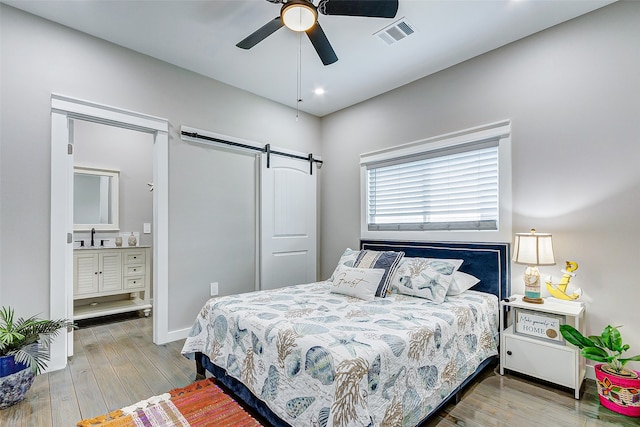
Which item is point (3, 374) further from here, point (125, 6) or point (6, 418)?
point (125, 6)

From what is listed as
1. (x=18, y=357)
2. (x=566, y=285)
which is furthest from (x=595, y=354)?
(x=18, y=357)

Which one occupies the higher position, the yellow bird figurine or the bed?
the yellow bird figurine

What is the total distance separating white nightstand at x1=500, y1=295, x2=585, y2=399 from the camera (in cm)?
217

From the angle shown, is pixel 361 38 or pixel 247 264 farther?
pixel 247 264

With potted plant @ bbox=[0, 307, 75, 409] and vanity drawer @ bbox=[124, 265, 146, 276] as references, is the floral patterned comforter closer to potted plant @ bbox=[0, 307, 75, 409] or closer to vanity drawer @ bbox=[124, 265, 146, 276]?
potted plant @ bbox=[0, 307, 75, 409]

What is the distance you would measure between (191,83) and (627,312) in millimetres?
4291

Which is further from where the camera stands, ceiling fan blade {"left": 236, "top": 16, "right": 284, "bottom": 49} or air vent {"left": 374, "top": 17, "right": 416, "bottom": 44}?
air vent {"left": 374, "top": 17, "right": 416, "bottom": 44}

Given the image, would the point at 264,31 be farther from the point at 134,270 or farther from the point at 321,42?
the point at 134,270

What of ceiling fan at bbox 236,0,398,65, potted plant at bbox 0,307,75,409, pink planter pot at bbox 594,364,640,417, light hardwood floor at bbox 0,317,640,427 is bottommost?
light hardwood floor at bbox 0,317,640,427

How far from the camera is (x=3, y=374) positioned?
1.94m

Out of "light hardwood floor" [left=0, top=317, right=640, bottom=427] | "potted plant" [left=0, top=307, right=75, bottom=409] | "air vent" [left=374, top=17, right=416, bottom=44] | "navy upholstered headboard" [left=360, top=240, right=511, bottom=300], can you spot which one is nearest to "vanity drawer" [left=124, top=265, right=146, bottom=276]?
"light hardwood floor" [left=0, top=317, right=640, bottom=427]

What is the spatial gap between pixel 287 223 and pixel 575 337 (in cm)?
298

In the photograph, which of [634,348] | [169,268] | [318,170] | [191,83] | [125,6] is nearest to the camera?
[634,348]

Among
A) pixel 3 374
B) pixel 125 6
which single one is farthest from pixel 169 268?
pixel 125 6
